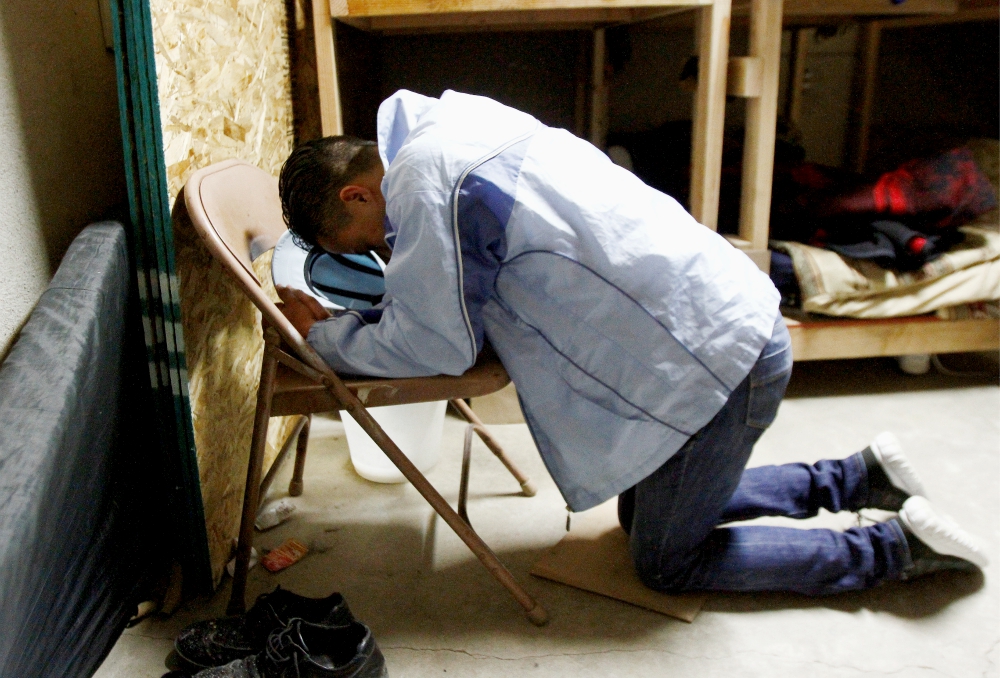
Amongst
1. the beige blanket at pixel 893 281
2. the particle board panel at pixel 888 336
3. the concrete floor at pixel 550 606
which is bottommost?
the concrete floor at pixel 550 606

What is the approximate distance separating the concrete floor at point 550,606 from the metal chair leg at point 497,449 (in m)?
0.03

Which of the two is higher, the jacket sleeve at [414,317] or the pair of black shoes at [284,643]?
the jacket sleeve at [414,317]

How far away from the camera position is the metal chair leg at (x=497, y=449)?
170 centimetres

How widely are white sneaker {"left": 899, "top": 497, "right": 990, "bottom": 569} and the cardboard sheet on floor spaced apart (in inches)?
A: 15.5

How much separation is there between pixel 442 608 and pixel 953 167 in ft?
6.18

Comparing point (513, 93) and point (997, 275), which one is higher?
point (513, 93)

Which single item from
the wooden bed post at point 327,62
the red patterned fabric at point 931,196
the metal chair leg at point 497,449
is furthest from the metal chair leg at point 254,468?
the red patterned fabric at point 931,196

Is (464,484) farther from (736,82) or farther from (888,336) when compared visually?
(888,336)

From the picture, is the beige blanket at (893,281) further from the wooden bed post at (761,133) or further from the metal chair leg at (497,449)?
the metal chair leg at (497,449)

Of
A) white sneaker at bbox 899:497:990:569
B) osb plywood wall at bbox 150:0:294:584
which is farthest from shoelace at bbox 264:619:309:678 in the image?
white sneaker at bbox 899:497:990:569

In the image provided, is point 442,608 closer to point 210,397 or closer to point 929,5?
point 210,397

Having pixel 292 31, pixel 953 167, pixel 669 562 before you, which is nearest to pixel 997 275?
pixel 953 167

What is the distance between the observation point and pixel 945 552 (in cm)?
136

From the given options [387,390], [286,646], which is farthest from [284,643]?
[387,390]
